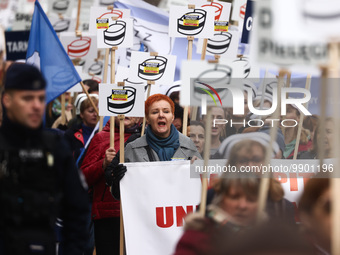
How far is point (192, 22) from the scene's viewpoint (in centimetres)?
821

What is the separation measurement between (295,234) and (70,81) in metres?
5.63

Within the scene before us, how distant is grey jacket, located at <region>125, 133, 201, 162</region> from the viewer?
22.2ft

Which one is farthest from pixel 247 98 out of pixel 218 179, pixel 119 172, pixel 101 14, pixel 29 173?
Result: pixel 101 14

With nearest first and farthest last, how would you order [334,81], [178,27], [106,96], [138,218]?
[334,81]
[138,218]
[106,96]
[178,27]

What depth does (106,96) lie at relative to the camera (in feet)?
23.7

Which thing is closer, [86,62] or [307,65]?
[307,65]

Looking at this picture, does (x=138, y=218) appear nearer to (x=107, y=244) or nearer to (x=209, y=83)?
(x=107, y=244)

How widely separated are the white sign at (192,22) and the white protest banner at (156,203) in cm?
197

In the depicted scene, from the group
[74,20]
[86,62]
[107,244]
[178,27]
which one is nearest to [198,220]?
[107,244]

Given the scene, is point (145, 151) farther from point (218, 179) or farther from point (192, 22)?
point (218, 179)

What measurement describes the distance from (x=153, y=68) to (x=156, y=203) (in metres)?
1.97

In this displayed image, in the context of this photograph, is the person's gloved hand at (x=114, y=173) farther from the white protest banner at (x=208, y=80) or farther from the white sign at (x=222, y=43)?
the white sign at (x=222, y=43)

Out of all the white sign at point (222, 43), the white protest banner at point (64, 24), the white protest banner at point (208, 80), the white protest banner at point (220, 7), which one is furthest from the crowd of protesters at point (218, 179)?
the white protest banner at point (64, 24)

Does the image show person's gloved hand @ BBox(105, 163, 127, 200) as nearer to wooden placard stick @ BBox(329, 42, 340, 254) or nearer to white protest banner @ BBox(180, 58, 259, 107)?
white protest banner @ BBox(180, 58, 259, 107)
